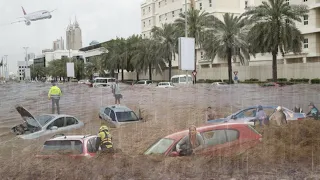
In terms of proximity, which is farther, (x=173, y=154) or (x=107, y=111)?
(x=107, y=111)

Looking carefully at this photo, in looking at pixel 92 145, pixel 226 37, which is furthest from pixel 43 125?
pixel 226 37

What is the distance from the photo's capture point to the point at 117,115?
721cm

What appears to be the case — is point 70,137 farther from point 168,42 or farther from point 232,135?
point 168,42

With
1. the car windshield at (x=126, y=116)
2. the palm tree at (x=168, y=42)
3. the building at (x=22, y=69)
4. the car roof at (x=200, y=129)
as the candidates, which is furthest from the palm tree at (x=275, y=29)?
the car windshield at (x=126, y=116)

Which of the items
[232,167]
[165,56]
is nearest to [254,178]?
[232,167]

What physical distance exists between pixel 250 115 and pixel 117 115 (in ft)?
9.38

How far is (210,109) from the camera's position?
7938 mm

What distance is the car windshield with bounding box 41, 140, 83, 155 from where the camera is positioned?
6.62 m

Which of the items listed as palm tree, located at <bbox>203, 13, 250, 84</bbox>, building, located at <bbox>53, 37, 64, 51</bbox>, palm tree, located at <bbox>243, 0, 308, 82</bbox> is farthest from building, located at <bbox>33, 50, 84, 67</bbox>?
palm tree, located at <bbox>203, 13, 250, 84</bbox>

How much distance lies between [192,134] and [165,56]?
7.51 meters

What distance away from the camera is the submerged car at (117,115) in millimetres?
7098

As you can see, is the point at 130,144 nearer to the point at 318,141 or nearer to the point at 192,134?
the point at 192,134

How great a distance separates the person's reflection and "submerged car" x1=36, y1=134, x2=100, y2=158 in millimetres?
1552

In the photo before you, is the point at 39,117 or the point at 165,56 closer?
the point at 39,117
